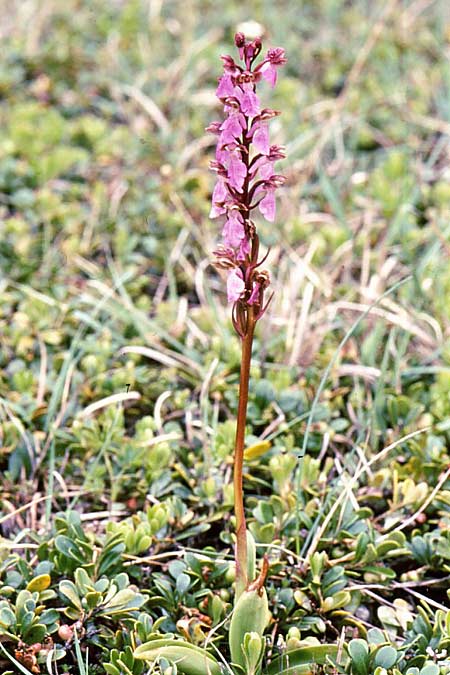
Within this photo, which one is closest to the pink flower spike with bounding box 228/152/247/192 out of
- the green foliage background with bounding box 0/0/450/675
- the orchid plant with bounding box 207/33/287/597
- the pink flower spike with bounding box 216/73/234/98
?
the orchid plant with bounding box 207/33/287/597

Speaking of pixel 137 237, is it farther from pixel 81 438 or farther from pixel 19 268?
pixel 81 438

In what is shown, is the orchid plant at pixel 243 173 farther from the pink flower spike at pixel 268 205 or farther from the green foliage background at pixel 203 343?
the green foliage background at pixel 203 343

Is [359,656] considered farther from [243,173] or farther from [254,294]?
[243,173]

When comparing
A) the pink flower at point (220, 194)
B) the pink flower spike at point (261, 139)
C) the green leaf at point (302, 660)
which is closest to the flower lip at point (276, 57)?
the pink flower spike at point (261, 139)

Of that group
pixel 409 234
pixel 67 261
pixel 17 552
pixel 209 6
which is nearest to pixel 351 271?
pixel 409 234

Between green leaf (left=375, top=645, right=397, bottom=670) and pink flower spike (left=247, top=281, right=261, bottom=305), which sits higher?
pink flower spike (left=247, top=281, right=261, bottom=305)

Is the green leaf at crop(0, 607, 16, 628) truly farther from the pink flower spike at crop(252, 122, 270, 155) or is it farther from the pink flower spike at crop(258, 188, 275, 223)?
the pink flower spike at crop(252, 122, 270, 155)
